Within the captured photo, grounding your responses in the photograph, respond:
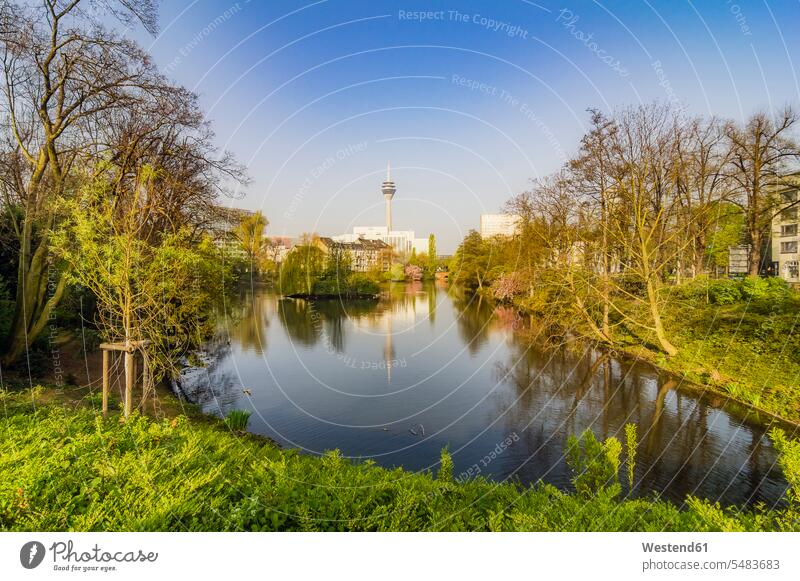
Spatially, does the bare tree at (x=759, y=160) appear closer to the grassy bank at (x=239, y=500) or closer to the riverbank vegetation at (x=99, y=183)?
the grassy bank at (x=239, y=500)

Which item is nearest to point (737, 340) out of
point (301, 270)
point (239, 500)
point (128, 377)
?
point (239, 500)

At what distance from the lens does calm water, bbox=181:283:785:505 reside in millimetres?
6918

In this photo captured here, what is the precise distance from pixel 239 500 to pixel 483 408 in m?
7.12

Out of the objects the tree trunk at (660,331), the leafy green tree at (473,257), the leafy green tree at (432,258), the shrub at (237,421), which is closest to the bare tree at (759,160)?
the tree trunk at (660,331)

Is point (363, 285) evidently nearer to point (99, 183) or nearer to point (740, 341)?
point (740, 341)

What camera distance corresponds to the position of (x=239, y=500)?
348 centimetres

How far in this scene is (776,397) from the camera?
8898mm

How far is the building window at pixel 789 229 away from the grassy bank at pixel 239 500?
1028 centimetres

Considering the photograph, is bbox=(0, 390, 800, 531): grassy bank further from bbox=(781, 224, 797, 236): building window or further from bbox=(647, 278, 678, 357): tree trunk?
bbox=(781, 224, 797, 236): building window

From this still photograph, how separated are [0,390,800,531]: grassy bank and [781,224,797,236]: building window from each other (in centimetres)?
1028

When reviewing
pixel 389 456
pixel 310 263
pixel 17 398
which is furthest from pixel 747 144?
pixel 310 263

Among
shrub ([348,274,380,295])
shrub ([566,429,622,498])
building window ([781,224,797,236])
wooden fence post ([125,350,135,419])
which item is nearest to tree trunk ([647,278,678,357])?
building window ([781,224,797,236])

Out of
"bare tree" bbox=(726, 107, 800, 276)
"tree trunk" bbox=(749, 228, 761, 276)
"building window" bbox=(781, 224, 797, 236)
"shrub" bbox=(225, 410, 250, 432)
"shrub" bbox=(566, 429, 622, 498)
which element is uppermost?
"bare tree" bbox=(726, 107, 800, 276)

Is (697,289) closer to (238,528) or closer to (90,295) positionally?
(238,528)
